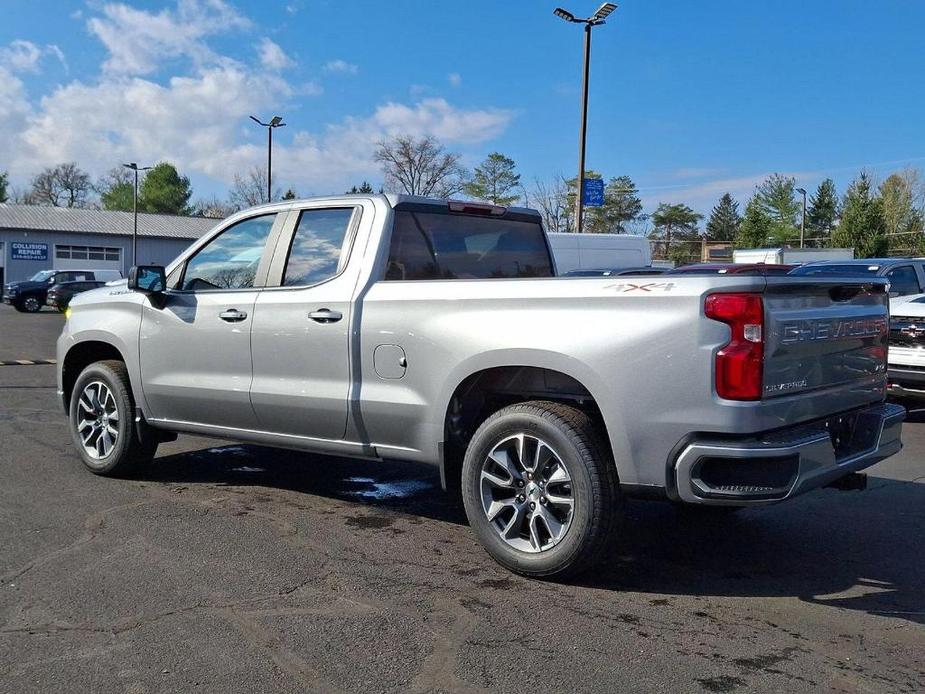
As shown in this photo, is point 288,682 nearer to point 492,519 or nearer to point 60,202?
point 492,519

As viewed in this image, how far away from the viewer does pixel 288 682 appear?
3.20m

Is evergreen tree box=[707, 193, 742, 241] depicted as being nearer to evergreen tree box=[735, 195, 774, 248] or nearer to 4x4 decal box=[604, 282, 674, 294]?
evergreen tree box=[735, 195, 774, 248]

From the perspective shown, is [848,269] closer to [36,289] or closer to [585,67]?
[585,67]

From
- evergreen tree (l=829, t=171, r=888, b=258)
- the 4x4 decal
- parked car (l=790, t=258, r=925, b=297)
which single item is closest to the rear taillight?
the 4x4 decal

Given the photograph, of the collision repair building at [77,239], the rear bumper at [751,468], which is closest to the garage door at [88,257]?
the collision repair building at [77,239]

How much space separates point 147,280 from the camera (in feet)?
19.5

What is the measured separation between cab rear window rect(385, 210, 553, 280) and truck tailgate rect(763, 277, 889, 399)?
214cm

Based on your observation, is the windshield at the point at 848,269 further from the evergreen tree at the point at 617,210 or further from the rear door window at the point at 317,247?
the evergreen tree at the point at 617,210

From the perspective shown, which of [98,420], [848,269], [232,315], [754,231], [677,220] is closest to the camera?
[232,315]

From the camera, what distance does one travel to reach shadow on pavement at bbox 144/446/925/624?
4309mm

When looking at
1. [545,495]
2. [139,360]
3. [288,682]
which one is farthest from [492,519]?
[139,360]

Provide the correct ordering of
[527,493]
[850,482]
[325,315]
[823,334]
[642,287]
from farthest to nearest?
[325,315] < [850,482] < [527,493] < [823,334] < [642,287]

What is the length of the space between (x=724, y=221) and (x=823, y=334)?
300ft

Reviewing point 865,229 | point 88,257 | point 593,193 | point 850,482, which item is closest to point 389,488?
point 850,482
